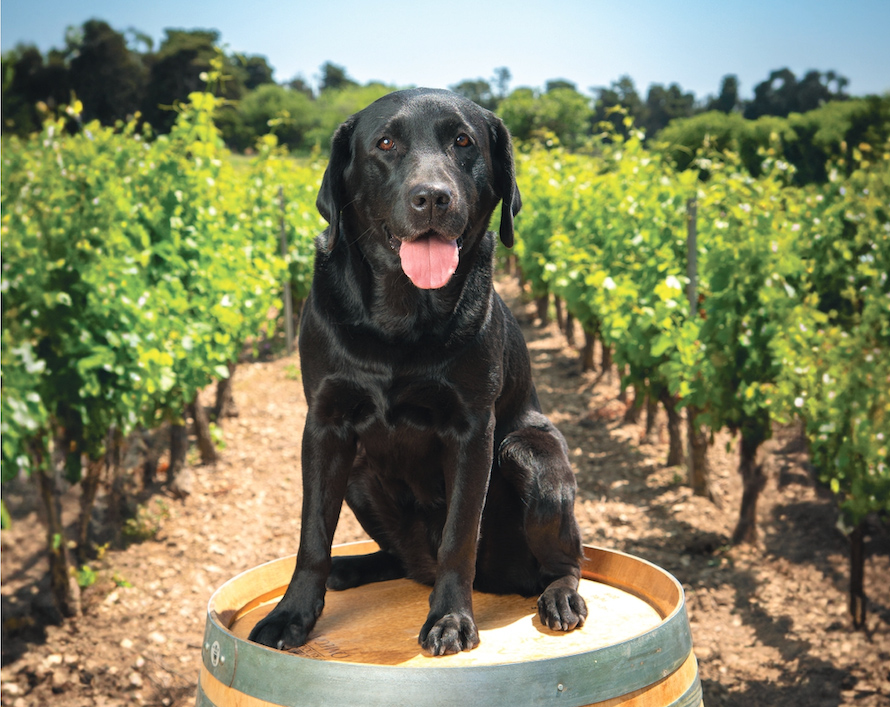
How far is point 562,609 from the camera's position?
2039mm

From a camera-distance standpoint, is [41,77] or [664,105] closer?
[41,77]

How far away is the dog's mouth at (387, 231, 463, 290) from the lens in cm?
192

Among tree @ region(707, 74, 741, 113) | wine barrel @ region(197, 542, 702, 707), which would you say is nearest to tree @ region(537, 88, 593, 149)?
tree @ region(707, 74, 741, 113)

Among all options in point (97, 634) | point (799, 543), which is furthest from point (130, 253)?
point (799, 543)

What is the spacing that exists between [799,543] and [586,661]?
17.2ft

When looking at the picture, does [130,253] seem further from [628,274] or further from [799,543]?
[799,543]

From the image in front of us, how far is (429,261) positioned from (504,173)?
42 cm

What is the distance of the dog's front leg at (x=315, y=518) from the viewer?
2.04 m

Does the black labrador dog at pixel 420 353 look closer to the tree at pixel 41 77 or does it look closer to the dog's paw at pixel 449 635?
the dog's paw at pixel 449 635

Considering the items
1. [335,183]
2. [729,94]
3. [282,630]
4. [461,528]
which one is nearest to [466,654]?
[461,528]

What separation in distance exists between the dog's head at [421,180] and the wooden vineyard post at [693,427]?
4883mm

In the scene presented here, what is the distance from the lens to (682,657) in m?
1.87

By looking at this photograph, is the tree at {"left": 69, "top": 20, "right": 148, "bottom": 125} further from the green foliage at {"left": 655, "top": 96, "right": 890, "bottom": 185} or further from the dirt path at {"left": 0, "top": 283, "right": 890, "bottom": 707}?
Answer: the dirt path at {"left": 0, "top": 283, "right": 890, "bottom": 707}

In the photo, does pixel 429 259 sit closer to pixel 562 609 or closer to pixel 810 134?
pixel 562 609
